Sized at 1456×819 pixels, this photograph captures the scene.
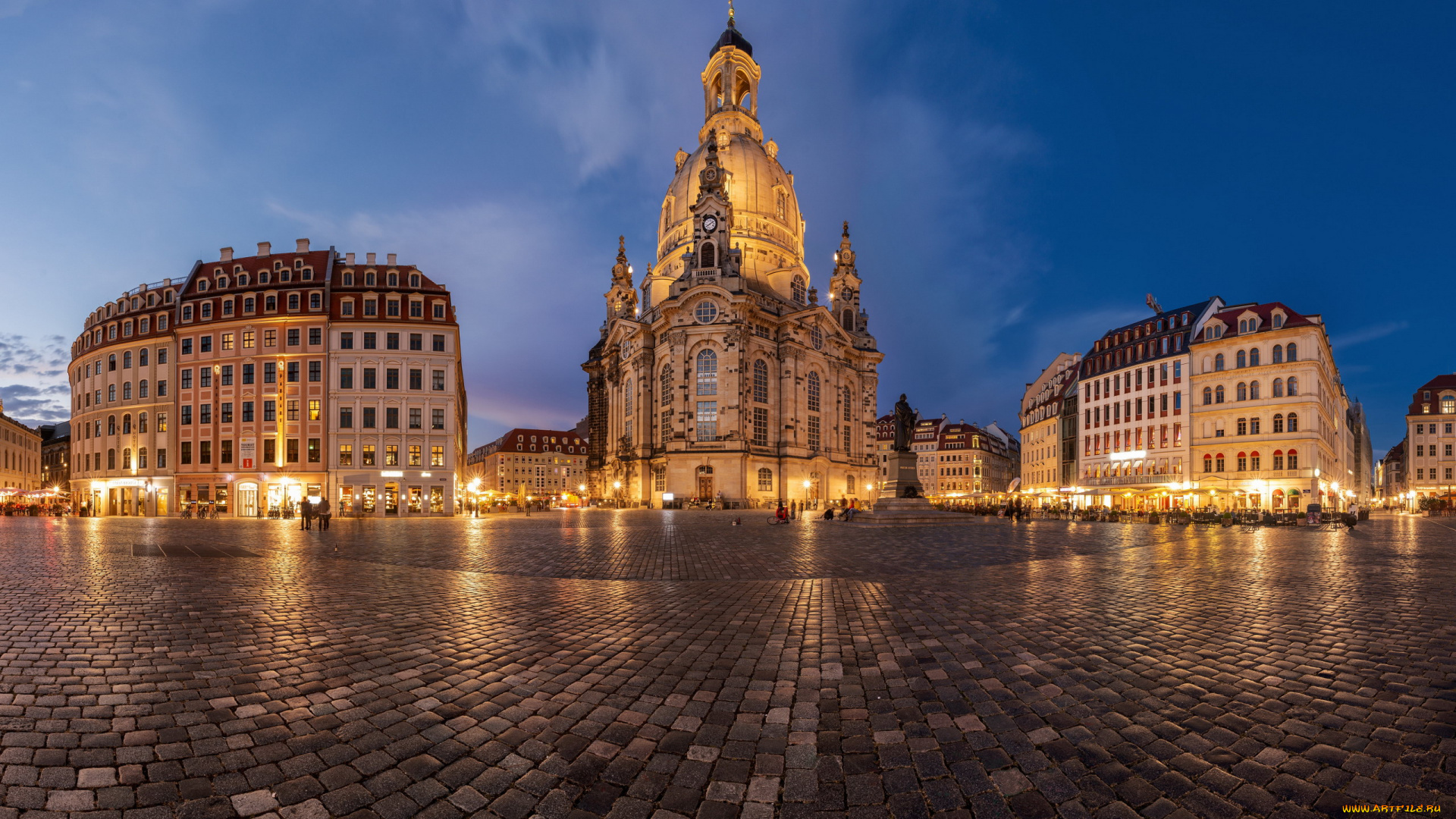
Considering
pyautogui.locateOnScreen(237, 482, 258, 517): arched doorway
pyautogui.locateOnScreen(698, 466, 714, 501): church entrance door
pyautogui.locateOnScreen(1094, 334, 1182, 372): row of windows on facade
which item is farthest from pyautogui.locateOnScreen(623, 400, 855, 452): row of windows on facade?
pyautogui.locateOnScreen(237, 482, 258, 517): arched doorway

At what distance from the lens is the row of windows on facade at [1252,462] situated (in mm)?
55500

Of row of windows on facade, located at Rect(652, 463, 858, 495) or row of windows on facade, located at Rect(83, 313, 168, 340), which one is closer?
row of windows on facade, located at Rect(83, 313, 168, 340)

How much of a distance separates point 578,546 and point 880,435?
128292mm

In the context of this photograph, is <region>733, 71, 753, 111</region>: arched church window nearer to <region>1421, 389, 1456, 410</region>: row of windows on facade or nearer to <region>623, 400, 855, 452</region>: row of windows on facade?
<region>623, 400, 855, 452</region>: row of windows on facade

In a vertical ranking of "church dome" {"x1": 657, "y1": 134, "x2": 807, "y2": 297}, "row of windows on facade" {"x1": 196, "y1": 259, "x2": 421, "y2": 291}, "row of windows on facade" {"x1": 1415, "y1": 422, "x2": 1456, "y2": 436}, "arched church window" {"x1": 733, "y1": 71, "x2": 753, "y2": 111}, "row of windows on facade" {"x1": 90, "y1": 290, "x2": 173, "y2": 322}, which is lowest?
"row of windows on facade" {"x1": 1415, "y1": 422, "x2": 1456, "y2": 436}

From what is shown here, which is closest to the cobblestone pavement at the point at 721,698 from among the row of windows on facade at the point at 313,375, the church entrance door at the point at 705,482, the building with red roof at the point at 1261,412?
the row of windows on facade at the point at 313,375

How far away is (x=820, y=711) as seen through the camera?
4.77 m

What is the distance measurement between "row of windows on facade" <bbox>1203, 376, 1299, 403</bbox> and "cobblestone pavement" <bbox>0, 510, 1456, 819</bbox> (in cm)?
5661

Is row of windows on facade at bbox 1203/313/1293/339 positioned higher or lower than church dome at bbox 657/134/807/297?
lower

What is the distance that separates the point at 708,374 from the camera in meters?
68.8

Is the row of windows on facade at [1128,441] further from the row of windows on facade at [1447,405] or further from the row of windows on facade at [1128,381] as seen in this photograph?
the row of windows on facade at [1447,405]

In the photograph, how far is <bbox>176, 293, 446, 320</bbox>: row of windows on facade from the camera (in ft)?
162

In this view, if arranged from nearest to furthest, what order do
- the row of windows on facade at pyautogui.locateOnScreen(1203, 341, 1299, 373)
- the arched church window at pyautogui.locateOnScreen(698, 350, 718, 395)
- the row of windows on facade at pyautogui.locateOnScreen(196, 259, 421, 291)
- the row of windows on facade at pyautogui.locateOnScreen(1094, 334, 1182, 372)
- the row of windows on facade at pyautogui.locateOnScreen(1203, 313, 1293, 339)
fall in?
the row of windows on facade at pyautogui.locateOnScreen(196, 259, 421, 291) < the row of windows on facade at pyautogui.locateOnScreen(1203, 341, 1299, 373) < the row of windows on facade at pyautogui.locateOnScreen(1203, 313, 1293, 339) < the row of windows on facade at pyautogui.locateOnScreen(1094, 334, 1182, 372) < the arched church window at pyautogui.locateOnScreen(698, 350, 718, 395)

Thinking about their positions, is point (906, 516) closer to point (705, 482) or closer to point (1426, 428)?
point (705, 482)
